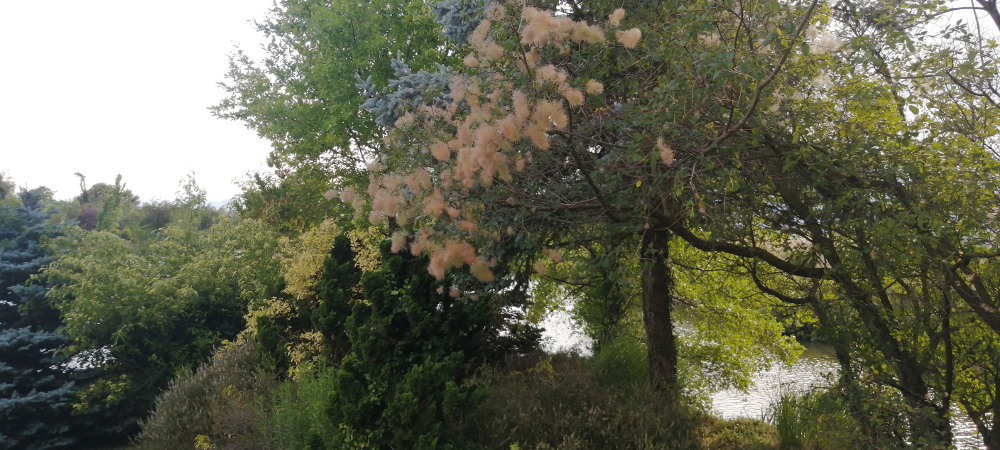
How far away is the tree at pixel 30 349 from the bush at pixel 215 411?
5.50 metres

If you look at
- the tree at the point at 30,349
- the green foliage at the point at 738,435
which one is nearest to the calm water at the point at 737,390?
the green foliage at the point at 738,435

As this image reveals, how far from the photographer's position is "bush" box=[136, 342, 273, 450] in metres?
7.29

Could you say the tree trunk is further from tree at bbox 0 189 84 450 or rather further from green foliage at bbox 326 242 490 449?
tree at bbox 0 189 84 450

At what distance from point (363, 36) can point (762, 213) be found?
28.6 feet

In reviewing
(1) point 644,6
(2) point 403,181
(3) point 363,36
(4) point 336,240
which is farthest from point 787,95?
(3) point 363,36

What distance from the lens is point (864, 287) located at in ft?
15.4

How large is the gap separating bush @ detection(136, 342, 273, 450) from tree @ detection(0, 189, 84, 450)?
550 cm

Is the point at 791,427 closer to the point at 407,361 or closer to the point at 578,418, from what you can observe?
the point at 578,418

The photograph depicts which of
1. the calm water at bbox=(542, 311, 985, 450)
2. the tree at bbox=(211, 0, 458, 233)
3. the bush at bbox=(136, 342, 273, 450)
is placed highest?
the tree at bbox=(211, 0, 458, 233)

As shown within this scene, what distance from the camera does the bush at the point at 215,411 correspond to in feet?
23.9

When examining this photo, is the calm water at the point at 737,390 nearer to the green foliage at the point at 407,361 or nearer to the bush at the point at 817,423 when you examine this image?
the bush at the point at 817,423

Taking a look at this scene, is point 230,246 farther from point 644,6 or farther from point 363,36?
point 644,6

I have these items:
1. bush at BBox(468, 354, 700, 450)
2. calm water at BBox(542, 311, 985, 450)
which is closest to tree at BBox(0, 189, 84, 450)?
calm water at BBox(542, 311, 985, 450)

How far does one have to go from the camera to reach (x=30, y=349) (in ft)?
42.5
